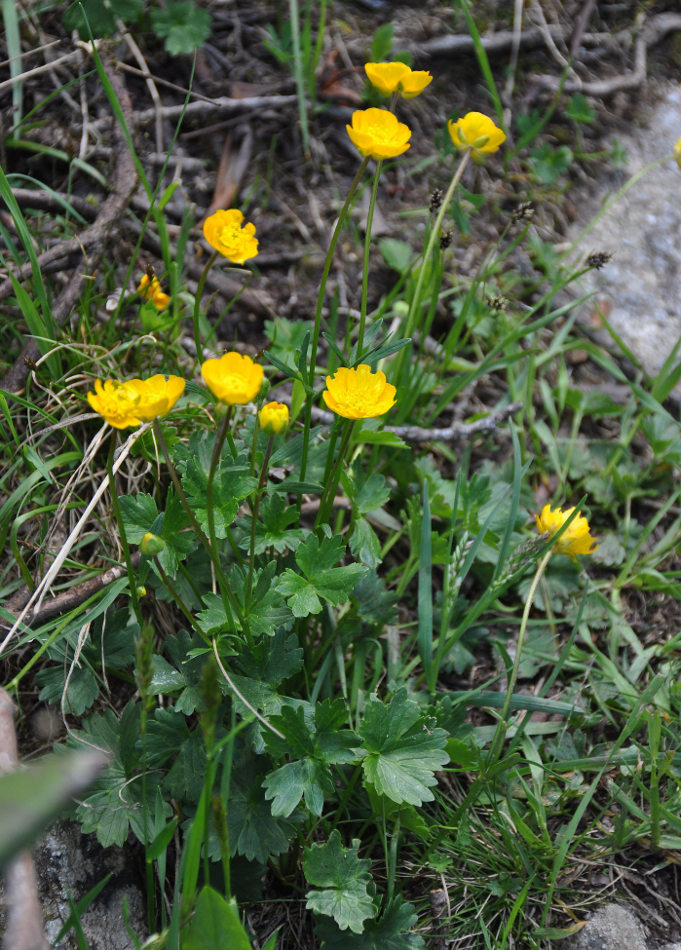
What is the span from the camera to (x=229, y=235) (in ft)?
5.52

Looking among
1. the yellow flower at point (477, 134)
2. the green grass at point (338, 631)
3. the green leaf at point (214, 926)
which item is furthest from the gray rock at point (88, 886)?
the yellow flower at point (477, 134)

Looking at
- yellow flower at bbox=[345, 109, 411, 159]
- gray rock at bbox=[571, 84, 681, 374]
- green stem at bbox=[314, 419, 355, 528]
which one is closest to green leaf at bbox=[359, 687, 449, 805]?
green stem at bbox=[314, 419, 355, 528]

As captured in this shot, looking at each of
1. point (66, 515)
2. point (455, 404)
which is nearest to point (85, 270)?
point (66, 515)

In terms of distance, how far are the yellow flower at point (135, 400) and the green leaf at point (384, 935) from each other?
3.74 ft

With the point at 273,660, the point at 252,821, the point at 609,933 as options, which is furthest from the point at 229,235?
the point at 609,933

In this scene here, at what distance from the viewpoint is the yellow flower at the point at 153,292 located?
81.6 inches

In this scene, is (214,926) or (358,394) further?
(358,394)

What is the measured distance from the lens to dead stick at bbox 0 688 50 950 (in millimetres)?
898

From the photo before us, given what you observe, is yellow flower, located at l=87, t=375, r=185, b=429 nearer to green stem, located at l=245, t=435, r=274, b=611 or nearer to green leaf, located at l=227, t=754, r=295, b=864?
green stem, located at l=245, t=435, r=274, b=611

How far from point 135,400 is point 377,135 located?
81cm

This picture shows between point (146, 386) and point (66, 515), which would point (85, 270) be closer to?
point (66, 515)

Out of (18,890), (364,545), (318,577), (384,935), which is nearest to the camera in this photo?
(18,890)

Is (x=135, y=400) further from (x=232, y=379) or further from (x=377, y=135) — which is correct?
(x=377, y=135)

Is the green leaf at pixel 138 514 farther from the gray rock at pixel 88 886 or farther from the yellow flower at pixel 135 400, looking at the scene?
the gray rock at pixel 88 886
